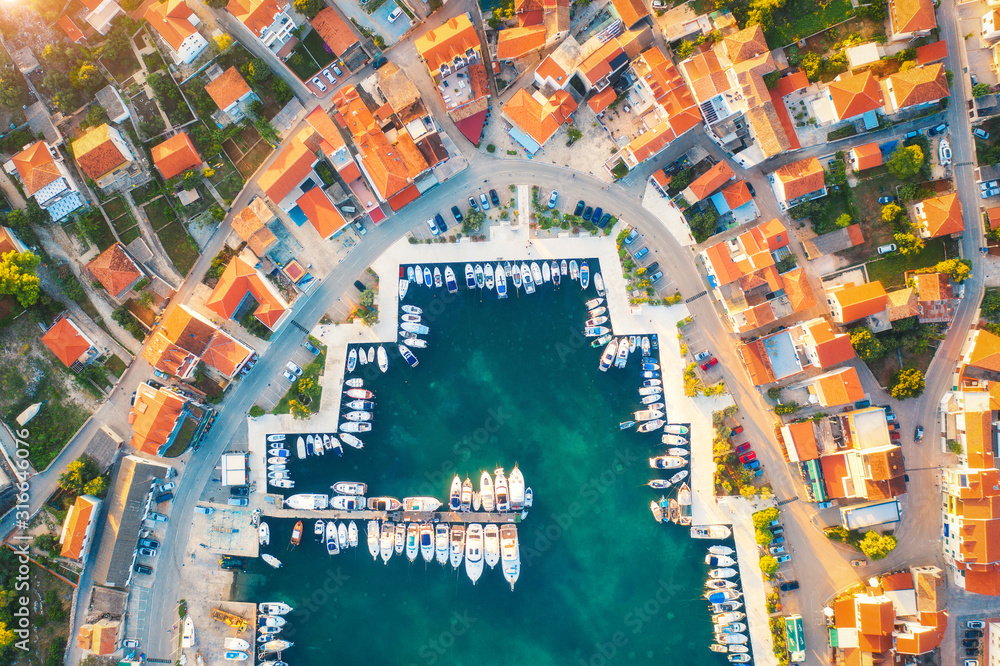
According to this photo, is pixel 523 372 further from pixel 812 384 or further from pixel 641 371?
pixel 812 384

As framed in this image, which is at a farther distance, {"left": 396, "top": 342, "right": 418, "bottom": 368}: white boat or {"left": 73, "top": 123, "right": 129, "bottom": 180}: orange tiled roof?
{"left": 396, "top": 342, "right": 418, "bottom": 368}: white boat

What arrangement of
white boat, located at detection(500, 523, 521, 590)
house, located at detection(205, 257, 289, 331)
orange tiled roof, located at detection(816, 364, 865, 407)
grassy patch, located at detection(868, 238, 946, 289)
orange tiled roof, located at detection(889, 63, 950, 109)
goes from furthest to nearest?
1. white boat, located at detection(500, 523, 521, 590)
2. grassy patch, located at detection(868, 238, 946, 289)
3. house, located at detection(205, 257, 289, 331)
4. orange tiled roof, located at detection(816, 364, 865, 407)
5. orange tiled roof, located at detection(889, 63, 950, 109)

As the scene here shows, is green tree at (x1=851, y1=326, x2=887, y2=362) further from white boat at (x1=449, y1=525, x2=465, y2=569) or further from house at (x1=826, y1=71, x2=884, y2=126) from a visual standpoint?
white boat at (x1=449, y1=525, x2=465, y2=569)


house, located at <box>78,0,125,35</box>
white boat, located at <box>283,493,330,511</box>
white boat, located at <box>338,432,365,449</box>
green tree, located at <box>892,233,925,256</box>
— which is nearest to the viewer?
green tree, located at <box>892,233,925,256</box>

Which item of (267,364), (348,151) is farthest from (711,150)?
(267,364)

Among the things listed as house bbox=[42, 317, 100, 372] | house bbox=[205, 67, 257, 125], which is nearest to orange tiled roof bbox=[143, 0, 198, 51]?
house bbox=[205, 67, 257, 125]

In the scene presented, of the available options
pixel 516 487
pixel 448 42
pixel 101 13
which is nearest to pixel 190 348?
pixel 101 13

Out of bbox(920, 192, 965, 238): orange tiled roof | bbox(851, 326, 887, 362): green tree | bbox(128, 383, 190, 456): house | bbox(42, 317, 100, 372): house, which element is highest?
bbox(920, 192, 965, 238): orange tiled roof

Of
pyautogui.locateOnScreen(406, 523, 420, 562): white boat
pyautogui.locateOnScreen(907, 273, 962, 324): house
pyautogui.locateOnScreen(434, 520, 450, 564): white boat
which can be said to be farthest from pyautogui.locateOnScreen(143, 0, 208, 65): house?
pyautogui.locateOnScreen(907, 273, 962, 324): house

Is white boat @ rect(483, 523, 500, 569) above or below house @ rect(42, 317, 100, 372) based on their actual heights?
below
